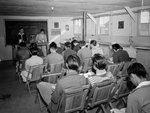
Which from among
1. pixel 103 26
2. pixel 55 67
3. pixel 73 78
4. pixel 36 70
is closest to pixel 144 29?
pixel 103 26

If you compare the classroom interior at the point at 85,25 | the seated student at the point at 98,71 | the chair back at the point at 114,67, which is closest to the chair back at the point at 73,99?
the seated student at the point at 98,71

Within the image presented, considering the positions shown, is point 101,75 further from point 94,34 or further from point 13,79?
point 94,34

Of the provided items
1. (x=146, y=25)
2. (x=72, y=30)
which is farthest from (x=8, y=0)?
(x=72, y=30)

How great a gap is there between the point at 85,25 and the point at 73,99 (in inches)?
244

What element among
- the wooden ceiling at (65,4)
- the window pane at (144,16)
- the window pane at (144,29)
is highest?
the wooden ceiling at (65,4)

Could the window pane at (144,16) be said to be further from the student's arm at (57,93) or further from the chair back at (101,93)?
the student's arm at (57,93)

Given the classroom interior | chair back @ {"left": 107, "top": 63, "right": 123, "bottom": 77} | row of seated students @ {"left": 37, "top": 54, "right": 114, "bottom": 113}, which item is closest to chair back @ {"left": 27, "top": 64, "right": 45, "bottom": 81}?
the classroom interior

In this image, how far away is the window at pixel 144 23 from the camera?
229 inches

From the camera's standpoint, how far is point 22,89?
4293 millimetres

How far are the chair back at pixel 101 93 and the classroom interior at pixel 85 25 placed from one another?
1.30 meters

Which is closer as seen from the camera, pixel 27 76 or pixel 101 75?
pixel 101 75

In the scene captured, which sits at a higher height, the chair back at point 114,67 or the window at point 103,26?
the window at point 103,26

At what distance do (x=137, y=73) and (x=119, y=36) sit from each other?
18.8ft

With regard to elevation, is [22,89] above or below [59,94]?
below
